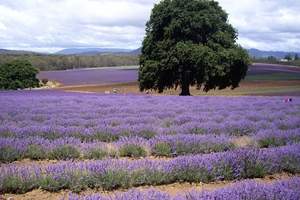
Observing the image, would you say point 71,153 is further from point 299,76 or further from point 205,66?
point 299,76

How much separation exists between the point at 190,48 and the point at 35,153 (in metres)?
20.8

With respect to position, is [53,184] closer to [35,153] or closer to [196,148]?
[35,153]

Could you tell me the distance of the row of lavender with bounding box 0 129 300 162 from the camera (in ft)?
24.8

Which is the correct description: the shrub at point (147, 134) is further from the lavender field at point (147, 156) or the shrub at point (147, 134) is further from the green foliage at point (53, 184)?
the green foliage at point (53, 184)

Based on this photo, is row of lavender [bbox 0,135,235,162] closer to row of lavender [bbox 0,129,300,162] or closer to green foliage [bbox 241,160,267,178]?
row of lavender [bbox 0,129,300,162]

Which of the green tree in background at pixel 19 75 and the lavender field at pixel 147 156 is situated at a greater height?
the lavender field at pixel 147 156

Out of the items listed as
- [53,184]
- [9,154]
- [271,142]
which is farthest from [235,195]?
[271,142]

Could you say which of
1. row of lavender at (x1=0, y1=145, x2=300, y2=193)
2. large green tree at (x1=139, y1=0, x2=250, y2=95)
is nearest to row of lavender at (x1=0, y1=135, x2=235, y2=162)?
row of lavender at (x1=0, y1=145, x2=300, y2=193)

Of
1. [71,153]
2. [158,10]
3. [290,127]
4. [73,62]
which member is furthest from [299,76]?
[73,62]

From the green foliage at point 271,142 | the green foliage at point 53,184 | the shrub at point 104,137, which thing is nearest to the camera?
the green foliage at point 53,184

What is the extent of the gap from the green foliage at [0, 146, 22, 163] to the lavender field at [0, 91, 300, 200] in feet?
0.05

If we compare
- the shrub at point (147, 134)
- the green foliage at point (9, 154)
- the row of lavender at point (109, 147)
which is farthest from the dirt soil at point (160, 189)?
the shrub at point (147, 134)

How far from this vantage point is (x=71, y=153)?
24.9ft

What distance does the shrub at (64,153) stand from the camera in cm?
755
